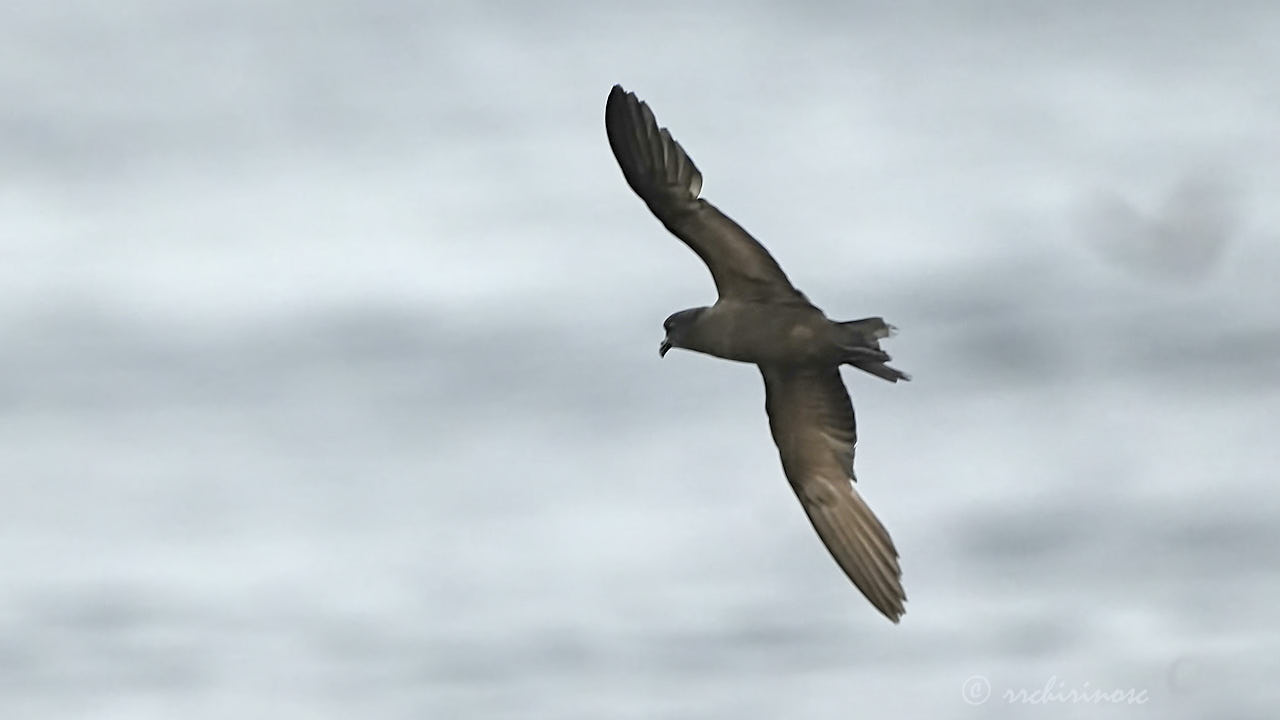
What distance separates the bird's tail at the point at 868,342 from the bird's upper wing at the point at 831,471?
0.86m

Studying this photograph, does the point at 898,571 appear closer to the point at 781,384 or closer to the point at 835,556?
the point at 835,556

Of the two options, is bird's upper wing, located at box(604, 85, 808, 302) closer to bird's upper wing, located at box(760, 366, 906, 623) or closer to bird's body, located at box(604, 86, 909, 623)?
bird's body, located at box(604, 86, 909, 623)

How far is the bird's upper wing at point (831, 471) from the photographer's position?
643 inches

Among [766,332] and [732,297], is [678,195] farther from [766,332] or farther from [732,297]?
[766,332]

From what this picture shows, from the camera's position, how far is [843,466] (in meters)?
16.9

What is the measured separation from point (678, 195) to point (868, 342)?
1.60 meters

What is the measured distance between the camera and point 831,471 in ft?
55.5

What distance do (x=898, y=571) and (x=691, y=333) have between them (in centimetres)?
244

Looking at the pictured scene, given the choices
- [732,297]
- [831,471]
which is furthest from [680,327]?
[831,471]

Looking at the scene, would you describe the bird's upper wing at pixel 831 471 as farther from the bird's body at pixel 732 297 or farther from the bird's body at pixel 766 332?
the bird's body at pixel 766 332

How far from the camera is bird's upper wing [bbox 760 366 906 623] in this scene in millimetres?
16344

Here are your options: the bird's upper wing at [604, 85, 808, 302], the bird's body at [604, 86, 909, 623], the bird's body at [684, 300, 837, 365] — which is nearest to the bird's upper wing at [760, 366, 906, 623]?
the bird's body at [604, 86, 909, 623]

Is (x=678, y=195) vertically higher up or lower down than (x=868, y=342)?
higher up

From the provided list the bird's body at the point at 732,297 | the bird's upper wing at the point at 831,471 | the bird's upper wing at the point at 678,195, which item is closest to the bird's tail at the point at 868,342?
the bird's body at the point at 732,297
